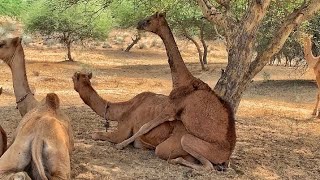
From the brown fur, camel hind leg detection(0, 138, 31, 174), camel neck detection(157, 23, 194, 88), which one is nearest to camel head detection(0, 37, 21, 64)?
camel neck detection(157, 23, 194, 88)

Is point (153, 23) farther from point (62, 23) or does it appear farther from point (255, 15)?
point (62, 23)

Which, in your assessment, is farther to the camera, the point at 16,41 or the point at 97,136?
the point at 97,136

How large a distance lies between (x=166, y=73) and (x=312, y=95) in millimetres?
8582

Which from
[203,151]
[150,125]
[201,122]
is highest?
[201,122]

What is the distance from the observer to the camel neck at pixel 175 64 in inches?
346

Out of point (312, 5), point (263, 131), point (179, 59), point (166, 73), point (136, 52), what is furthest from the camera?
point (136, 52)

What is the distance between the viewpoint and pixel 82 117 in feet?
39.3

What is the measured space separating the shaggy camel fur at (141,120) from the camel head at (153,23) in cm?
98

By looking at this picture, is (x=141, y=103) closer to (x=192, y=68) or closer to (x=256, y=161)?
(x=256, y=161)

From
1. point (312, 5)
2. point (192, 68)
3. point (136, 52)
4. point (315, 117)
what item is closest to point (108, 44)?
point (136, 52)

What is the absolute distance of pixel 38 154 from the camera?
616cm

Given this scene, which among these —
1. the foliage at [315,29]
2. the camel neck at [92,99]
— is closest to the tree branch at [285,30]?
the camel neck at [92,99]

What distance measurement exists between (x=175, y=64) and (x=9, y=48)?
235cm

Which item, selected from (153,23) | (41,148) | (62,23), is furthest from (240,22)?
(62,23)
